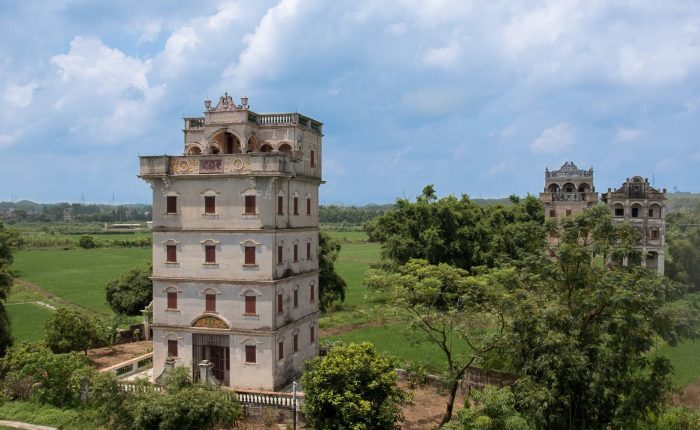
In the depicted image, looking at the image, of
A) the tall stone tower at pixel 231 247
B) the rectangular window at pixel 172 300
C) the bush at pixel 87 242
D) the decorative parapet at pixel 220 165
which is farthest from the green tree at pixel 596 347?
the bush at pixel 87 242

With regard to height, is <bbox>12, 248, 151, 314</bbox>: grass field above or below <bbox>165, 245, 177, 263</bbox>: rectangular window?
below

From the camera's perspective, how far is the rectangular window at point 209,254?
31.1 m

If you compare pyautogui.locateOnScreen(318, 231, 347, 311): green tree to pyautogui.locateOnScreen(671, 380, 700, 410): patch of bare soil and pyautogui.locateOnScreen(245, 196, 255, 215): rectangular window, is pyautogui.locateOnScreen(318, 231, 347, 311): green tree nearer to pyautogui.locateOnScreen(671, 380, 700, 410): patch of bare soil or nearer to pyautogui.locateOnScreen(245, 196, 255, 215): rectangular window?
pyautogui.locateOnScreen(245, 196, 255, 215): rectangular window

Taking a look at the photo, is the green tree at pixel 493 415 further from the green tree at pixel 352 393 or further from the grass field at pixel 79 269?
the grass field at pixel 79 269

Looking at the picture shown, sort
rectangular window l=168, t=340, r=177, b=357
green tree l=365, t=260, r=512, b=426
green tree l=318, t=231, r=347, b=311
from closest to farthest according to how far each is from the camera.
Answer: green tree l=365, t=260, r=512, b=426
rectangular window l=168, t=340, r=177, b=357
green tree l=318, t=231, r=347, b=311

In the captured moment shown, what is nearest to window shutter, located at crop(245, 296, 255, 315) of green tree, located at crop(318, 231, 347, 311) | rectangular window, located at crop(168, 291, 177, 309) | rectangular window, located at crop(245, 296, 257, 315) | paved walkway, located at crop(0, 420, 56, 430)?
rectangular window, located at crop(245, 296, 257, 315)

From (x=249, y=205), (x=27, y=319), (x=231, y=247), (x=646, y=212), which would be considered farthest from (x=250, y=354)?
(x=646, y=212)

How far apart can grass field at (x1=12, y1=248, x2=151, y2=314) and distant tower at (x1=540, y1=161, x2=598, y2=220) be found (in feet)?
159

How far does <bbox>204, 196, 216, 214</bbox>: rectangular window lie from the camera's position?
30978 millimetres

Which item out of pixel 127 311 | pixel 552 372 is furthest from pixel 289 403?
pixel 127 311

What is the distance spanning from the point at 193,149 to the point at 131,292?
2091 centimetres

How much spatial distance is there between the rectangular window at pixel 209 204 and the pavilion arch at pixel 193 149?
11.5ft

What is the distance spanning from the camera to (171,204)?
31.6 meters

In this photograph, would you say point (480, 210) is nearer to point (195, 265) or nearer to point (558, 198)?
point (558, 198)
